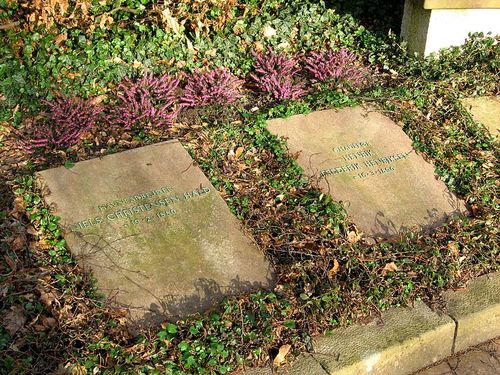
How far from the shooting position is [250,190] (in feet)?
15.5

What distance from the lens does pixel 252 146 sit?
5.07 m

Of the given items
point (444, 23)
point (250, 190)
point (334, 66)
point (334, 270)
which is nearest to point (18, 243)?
point (250, 190)

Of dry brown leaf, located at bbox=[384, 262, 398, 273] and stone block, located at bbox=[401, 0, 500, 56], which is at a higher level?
stone block, located at bbox=[401, 0, 500, 56]

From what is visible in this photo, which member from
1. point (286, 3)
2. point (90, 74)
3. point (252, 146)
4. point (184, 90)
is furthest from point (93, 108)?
point (286, 3)

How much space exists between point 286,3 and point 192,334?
412 cm

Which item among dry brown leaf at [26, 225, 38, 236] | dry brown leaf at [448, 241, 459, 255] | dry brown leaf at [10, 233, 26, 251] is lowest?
dry brown leaf at [448, 241, 459, 255]

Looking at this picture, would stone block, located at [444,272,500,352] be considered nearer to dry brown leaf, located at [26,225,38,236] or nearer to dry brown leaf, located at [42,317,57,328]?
dry brown leaf, located at [42,317,57,328]

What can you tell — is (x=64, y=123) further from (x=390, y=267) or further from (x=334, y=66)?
(x=390, y=267)

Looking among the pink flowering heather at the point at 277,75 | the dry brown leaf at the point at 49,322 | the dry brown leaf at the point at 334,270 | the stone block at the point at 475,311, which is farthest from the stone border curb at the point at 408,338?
the pink flowering heather at the point at 277,75

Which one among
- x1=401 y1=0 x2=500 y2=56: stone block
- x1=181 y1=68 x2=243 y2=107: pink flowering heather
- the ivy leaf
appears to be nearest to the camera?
the ivy leaf

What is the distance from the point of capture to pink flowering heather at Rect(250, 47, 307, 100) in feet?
18.7

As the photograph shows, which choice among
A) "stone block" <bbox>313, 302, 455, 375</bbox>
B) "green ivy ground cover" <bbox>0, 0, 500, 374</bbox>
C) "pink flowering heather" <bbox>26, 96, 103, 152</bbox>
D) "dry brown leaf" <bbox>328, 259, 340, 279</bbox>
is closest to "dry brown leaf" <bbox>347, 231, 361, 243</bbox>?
"green ivy ground cover" <bbox>0, 0, 500, 374</bbox>

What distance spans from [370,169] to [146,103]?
182 centimetres

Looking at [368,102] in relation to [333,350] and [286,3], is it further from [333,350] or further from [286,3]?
[333,350]
